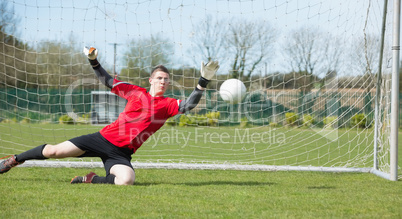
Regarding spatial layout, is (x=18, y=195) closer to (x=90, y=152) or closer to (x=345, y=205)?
(x=90, y=152)

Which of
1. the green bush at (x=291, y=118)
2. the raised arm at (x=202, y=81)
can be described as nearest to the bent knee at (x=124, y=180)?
the raised arm at (x=202, y=81)

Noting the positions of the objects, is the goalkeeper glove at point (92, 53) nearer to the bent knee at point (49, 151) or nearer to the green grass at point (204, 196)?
the bent knee at point (49, 151)

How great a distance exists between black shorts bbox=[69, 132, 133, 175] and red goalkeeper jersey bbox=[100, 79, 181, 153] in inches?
2.7

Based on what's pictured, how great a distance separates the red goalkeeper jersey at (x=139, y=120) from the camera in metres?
5.23

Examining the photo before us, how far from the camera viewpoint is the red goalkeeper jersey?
5.23m

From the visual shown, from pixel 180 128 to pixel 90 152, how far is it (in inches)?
441

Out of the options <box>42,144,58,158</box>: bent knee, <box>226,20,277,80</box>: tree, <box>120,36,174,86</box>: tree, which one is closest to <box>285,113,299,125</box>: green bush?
<box>226,20,277,80</box>: tree

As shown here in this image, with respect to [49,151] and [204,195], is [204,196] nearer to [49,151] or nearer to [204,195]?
[204,195]

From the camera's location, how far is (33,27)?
7707mm

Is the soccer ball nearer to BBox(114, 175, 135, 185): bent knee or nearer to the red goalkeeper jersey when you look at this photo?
the red goalkeeper jersey

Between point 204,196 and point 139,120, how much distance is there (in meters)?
1.35

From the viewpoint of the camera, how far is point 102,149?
524 centimetres

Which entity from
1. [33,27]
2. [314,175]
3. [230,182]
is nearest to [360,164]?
[314,175]

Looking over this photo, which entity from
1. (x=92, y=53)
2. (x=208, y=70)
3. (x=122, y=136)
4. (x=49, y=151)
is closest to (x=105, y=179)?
(x=122, y=136)
